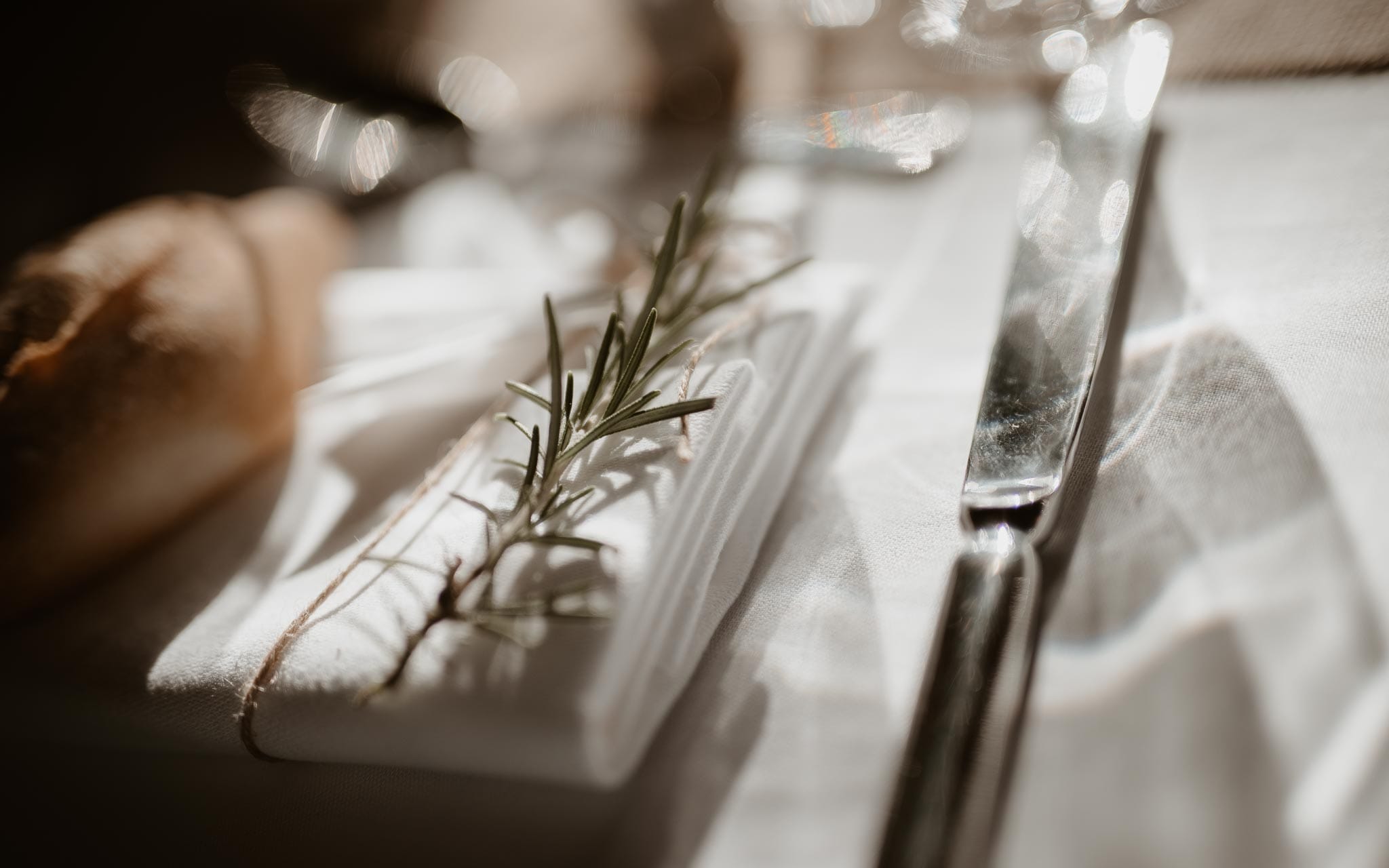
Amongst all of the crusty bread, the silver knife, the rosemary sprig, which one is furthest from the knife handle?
the crusty bread

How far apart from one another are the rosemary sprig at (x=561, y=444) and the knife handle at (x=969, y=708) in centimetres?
13

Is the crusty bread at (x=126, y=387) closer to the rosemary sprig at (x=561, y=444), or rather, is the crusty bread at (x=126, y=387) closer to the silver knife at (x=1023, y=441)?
the rosemary sprig at (x=561, y=444)

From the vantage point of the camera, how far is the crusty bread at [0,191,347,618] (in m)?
0.44

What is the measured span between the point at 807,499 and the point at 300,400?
0.37 meters

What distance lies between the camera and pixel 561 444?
0.40m

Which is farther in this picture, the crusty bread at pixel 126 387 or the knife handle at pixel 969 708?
the crusty bread at pixel 126 387

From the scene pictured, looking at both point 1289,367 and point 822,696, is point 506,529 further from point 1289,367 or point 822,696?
point 1289,367

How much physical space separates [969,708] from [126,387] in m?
0.44

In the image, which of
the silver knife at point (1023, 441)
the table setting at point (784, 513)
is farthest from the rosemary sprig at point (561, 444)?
the silver knife at point (1023, 441)

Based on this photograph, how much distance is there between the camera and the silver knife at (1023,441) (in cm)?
30

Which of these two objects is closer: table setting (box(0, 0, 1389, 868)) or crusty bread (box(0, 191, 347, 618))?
table setting (box(0, 0, 1389, 868))

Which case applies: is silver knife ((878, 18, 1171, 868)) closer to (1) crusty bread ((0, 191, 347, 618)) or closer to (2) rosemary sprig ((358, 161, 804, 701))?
(2) rosemary sprig ((358, 161, 804, 701))

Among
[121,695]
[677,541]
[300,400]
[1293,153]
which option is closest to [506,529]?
[677,541]

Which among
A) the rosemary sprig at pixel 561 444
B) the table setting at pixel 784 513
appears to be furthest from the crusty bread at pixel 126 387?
the rosemary sprig at pixel 561 444
